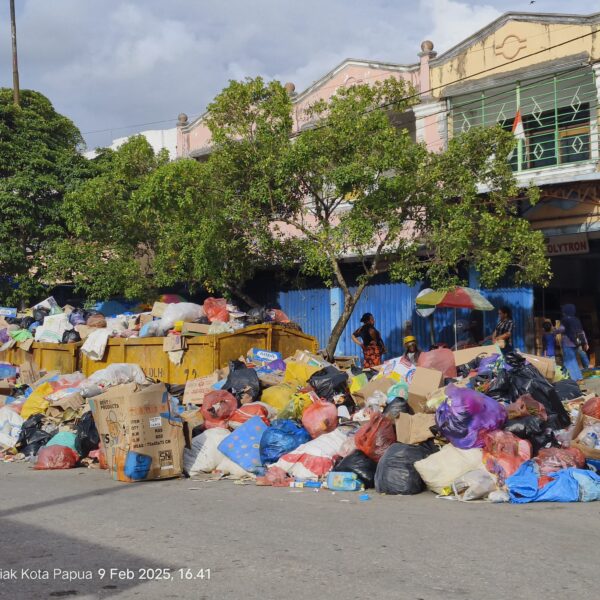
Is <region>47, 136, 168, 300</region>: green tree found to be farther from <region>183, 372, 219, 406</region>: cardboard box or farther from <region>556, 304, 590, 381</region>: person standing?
<region>556, 304, 590, 381</region>: person standing

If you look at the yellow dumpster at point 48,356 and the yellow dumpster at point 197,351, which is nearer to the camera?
the yellow dumpster at point 197,351

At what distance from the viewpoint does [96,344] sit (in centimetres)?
1180

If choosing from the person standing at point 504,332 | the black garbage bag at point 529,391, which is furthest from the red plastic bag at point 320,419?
the person standing at point 504,332

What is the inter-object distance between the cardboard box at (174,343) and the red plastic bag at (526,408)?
17.1ft

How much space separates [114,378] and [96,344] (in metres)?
1.80

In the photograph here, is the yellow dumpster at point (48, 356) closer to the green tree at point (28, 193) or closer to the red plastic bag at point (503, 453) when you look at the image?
the green tree at point (28, 193)

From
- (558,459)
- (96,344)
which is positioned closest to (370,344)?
(96,344)

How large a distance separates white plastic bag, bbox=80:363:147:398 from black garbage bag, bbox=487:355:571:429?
4909mm

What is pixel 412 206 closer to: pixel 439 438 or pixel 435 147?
pixel 435 147

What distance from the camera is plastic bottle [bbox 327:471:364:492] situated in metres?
6.76

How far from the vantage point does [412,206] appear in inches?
455

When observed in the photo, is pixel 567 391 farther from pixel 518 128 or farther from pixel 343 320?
pixel 518 128

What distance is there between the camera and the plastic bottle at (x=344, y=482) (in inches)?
266

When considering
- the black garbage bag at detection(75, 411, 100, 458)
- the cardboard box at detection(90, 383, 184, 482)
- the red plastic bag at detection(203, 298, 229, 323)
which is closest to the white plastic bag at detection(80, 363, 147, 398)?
the black garbage bag at detection(75, 411, 100, 458)
